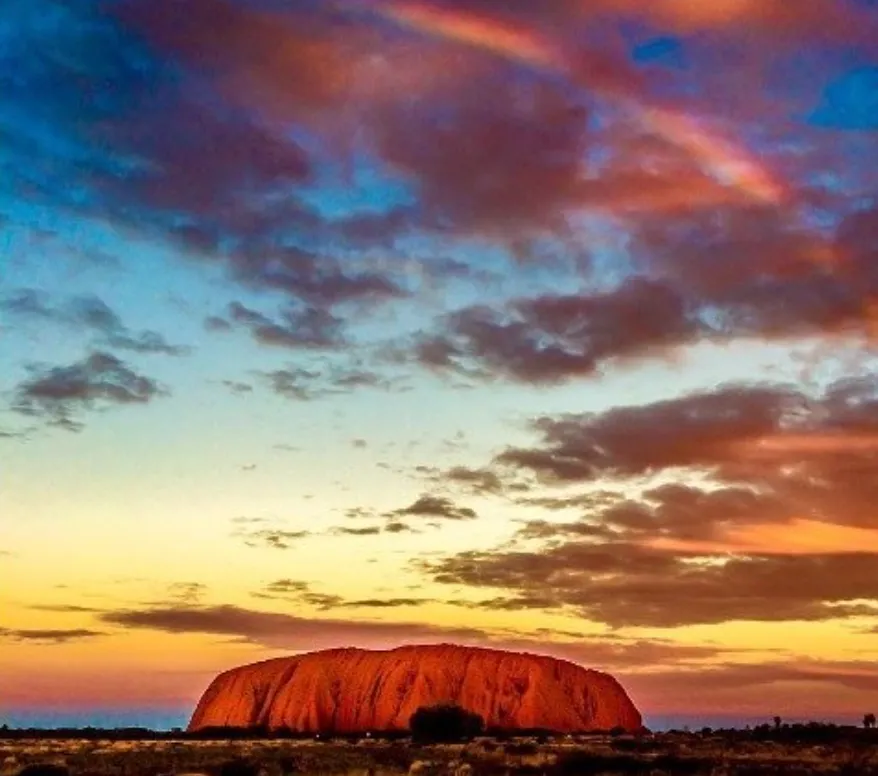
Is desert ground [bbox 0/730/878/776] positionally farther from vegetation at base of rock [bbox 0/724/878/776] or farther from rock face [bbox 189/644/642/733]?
rock face [bbox 189/644/642/733]

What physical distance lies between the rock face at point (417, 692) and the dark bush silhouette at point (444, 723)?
31.0 m

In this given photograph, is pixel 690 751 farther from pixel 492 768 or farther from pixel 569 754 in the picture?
pixel 492 768

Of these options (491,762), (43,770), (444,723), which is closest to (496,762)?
(491,762)

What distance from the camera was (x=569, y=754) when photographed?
71.3 meters

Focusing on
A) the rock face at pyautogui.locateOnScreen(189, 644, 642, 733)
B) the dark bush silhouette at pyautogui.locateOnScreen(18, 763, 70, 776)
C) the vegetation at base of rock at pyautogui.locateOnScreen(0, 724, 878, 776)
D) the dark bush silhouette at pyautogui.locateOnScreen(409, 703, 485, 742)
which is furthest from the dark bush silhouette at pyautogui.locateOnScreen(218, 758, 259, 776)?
the rock face at pyautogui.locateOnScreen(189, 644, 642, 733)

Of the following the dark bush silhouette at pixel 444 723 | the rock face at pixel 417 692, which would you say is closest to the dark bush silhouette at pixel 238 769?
the dark bush silhouette at pixel 444 723

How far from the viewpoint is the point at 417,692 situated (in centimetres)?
17975

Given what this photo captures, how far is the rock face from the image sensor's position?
578 feet

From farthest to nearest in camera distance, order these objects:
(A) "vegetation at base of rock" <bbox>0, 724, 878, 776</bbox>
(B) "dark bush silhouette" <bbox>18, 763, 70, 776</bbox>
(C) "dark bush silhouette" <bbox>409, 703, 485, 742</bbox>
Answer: (C) "dark bush silhouette" <bbox>409, 703, 485, 742</bbox>, (A) "vegetation at base of rock" <bbox>0, 724, 878, 776</bbox>, (B) "dark bush silhouette" <bbox>18, 763, 70, 776</bbox>

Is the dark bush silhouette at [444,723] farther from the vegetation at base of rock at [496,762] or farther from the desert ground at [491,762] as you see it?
the desert ground at [491,762]

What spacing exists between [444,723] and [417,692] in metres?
41.9

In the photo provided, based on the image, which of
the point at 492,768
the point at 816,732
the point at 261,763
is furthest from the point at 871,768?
the point at 816,732

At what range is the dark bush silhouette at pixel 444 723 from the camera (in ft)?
450

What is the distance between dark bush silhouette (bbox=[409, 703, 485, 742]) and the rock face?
31005 millimetres
